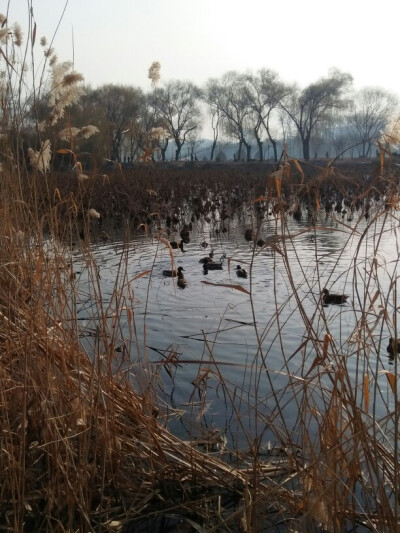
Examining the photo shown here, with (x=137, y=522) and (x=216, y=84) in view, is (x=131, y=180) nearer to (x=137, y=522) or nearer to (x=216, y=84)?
(x=137, y=522)

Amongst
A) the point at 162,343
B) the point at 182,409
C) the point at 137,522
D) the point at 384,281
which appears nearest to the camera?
the point at 137,522

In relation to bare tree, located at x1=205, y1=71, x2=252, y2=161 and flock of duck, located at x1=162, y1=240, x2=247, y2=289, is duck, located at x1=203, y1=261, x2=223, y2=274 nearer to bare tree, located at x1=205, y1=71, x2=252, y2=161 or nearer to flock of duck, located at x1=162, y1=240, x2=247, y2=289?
flock of duck, located at x1=162, y1=240, x2=247, y2=289

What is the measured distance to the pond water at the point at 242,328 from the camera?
2.46 meters

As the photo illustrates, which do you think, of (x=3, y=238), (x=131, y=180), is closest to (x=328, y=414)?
(x=3, y=238)

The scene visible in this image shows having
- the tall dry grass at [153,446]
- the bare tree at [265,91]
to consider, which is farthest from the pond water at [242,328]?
the bare tree at [265,91]

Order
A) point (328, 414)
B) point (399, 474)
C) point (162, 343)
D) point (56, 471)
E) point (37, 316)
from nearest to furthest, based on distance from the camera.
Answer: point (399, 474) → point (328, 414) → point (56, 471) → point (37, 316) → point (162, 343)

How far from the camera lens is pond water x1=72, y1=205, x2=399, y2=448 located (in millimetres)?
2463

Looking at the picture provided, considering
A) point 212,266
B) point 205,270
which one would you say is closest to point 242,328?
point 205,270

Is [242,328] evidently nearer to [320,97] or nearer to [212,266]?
[212,266]

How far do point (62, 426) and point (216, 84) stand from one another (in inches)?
2886

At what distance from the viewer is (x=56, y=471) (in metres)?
2.47

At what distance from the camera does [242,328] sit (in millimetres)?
5355

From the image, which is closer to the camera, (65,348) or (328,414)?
(328,414)

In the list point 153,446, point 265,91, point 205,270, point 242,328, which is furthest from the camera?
point 265,91
